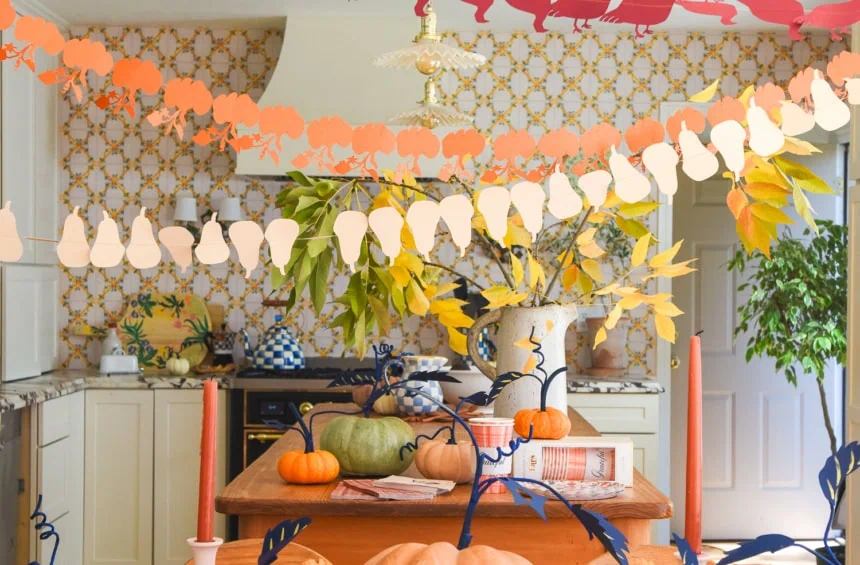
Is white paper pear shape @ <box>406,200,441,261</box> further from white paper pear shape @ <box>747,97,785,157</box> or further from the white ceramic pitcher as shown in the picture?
the white ceramic pitcher

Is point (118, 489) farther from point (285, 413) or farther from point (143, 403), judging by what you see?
point (285, 413)

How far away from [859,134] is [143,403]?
10.8 feet

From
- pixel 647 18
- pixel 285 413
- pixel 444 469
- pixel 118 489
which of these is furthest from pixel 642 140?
pixel 118 489

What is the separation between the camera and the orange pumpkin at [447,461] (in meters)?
1.94

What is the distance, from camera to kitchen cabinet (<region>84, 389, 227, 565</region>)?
4.66 meters

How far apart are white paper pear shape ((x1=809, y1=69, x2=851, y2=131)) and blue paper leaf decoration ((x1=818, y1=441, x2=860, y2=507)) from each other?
0.73 ft

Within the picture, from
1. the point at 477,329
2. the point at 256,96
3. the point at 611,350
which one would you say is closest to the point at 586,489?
the point at 477,329

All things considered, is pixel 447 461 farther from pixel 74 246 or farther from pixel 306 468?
pixel 74 246

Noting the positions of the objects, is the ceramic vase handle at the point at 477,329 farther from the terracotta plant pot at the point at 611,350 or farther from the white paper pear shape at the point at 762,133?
the terracotta plant pot at the point at 611,350

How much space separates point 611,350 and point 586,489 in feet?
10.9

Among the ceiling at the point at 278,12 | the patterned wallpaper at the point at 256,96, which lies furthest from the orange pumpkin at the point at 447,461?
the patterned wallpaper at the point at 256,96

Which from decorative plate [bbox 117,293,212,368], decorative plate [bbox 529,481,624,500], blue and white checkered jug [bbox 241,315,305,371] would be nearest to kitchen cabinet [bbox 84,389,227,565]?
blue and white checkered jug [bbox 241,315,305,371]

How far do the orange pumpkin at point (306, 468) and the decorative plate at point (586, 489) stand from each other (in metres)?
0.43

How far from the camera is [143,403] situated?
4.66m
